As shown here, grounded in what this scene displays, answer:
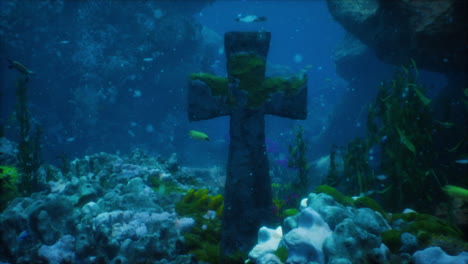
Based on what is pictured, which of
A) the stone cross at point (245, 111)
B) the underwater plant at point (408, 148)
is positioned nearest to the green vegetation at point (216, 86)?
the stone cross at point (245, 111)

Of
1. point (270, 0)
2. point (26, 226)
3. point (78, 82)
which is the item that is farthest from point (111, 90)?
point (270, 0)

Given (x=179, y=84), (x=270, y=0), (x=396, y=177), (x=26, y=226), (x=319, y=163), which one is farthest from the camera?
(x=270, y=0)

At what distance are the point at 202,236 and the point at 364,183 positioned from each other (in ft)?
12.2

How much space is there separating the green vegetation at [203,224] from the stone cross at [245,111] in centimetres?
24

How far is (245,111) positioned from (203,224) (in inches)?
72.1

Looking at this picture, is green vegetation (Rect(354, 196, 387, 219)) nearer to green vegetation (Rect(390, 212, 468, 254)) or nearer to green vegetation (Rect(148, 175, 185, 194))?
green vegetation (Rect(390, 212, 468, 254))

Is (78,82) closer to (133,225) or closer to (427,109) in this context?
(133,225)

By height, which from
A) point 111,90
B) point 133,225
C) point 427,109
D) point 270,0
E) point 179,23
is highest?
point 270,0

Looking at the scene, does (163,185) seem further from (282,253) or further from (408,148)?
(408,148)

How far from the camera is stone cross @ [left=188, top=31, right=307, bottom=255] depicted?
383 centimetres

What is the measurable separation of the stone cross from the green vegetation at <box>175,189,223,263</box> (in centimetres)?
24

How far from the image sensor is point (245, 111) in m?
3.95

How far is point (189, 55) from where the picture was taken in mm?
22234

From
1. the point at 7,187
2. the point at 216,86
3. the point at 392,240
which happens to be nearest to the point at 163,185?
the point at 216,86
